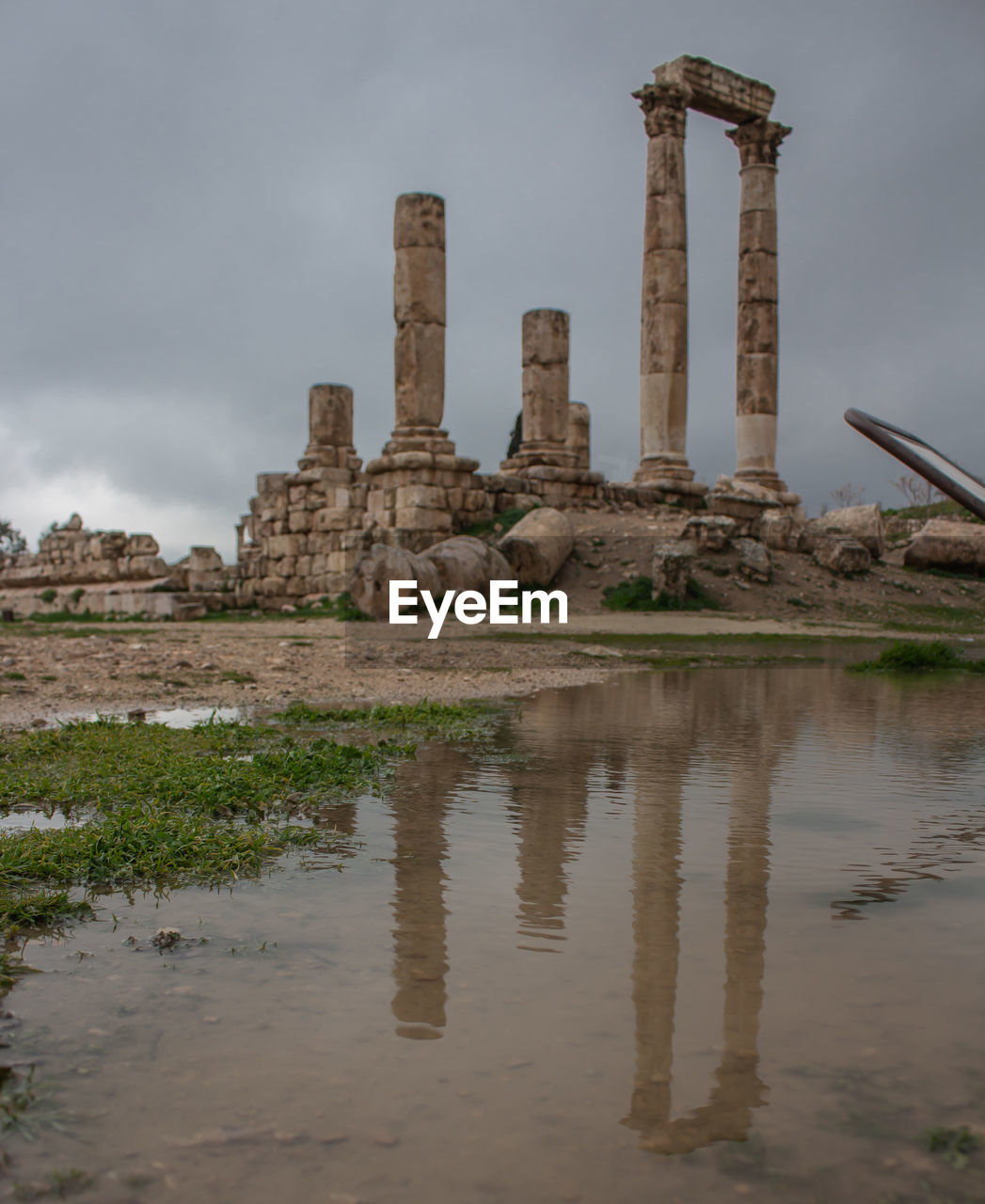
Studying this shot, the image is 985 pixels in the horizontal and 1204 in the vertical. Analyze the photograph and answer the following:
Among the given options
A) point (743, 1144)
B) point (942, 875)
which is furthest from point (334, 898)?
point (942, 875)

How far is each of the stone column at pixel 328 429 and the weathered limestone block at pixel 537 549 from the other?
21.5ft

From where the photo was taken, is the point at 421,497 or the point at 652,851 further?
the point at 421,497

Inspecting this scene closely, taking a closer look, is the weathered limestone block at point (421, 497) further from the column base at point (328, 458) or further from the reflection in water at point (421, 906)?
the reflection in water at point (421, 906)

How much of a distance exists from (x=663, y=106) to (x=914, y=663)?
1686cm

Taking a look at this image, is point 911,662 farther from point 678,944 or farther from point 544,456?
point 544,456

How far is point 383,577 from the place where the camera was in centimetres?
1521

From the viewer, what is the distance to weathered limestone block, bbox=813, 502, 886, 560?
70.3 ft

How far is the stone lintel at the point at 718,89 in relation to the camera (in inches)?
902

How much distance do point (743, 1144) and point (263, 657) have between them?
27.6ft

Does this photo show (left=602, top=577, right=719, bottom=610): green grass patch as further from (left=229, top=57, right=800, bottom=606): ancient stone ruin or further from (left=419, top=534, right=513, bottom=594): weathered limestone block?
(left=229, top=57, right=800, bottom=606): ancient stone ruin

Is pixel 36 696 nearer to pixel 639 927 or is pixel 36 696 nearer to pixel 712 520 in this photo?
pixel 639 927

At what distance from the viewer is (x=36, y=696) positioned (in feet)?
23.1

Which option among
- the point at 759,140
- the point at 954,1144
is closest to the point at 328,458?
the point at 759,140

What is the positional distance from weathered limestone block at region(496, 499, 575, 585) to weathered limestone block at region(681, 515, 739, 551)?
206 centimetres
